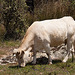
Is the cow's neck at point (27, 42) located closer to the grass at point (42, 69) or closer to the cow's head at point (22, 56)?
the cow's head at point (22, 56)

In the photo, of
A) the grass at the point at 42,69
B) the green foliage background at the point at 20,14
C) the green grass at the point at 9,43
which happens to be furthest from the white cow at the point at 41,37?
the green foliage background at the point at 20,14

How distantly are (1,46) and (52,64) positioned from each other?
14.4 ft

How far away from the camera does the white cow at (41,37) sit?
790 centimetres

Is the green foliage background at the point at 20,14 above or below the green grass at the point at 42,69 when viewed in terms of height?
above

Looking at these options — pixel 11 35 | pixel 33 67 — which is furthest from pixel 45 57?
pixel 11 35

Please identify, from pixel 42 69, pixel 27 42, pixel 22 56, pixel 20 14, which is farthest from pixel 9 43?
pixel 42 69

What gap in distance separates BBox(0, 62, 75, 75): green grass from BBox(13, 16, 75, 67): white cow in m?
0.32

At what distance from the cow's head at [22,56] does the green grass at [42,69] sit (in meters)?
0.19

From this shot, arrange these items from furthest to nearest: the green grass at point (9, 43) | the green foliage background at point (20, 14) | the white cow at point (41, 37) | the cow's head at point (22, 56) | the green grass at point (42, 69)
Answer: the green foliage background at point (20, 14) < the green grass at point (9, 43) < the white cow at point (41, 37) < the cow's head at point (22, 56) < the green grass at point (42, 69)

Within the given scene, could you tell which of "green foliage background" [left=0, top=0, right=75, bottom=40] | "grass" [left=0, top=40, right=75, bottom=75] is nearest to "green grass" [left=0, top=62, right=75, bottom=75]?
"grass" [left=0, top=40, right=75, bottom=75]

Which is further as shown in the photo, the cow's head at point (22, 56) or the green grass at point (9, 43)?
the green grass at point (9, 43)

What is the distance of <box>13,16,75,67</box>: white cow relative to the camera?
25.9 feet

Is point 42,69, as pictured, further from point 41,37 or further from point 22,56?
point 41,37

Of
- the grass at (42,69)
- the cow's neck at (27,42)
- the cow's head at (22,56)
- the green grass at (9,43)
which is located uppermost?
the cow's neck at (27,42)
